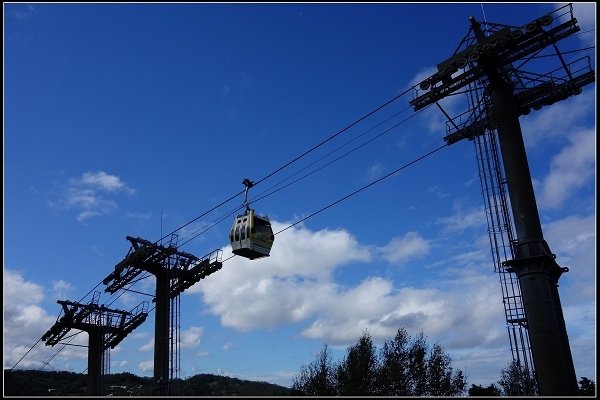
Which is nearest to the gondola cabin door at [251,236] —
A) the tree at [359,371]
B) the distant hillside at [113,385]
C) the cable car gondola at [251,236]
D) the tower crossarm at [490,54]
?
the cable car gondola at [251,236]

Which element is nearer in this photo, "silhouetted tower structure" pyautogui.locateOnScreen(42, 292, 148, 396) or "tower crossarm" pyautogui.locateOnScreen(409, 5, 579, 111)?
"tower crossarm" pyautogui.locateOnScreen(409, 5, 579, 111)

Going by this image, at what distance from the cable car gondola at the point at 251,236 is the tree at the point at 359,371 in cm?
4295

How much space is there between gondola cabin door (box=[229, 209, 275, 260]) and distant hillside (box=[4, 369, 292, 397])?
19.8 meters

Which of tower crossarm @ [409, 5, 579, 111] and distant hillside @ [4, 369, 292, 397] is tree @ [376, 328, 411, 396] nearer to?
distant hillside @ [4, 369, 292, 397]

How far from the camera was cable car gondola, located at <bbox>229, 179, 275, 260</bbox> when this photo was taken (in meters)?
25.7

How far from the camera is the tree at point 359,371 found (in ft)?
215

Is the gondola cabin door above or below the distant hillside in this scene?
above

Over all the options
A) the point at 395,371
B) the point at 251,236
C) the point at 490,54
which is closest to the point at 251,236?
the point at 251,236

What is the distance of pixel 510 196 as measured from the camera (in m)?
20.7

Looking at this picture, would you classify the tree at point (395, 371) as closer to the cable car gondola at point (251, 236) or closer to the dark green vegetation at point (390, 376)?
the dark green vegetation at point (390, 376)

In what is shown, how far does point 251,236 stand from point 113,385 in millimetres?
65939

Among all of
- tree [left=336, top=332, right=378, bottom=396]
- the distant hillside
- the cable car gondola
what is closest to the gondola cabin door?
the cable car gondola

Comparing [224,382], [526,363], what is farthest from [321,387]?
[526,363]

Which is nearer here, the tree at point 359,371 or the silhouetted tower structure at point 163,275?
the silhouetted tower structure at point 163,275
